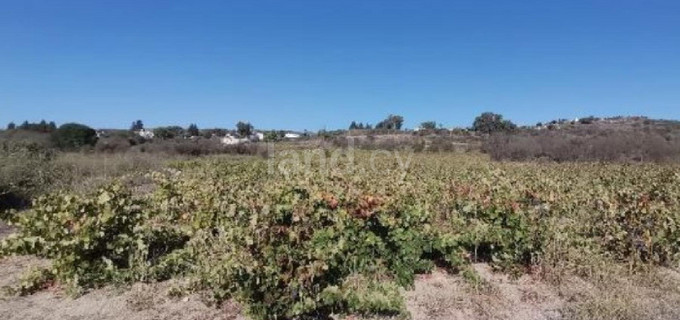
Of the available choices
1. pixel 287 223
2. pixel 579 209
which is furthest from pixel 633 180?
pixel 287 223

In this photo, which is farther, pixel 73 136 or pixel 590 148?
pixel 590 148

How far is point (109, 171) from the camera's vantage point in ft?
64.3

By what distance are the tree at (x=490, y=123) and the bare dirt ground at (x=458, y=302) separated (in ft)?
184

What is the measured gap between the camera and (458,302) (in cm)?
461

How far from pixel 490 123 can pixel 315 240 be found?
59.5 m

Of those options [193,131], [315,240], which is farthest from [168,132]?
[315,240]

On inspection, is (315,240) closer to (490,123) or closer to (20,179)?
(20,179)

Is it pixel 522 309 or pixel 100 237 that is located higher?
pixel 100 237

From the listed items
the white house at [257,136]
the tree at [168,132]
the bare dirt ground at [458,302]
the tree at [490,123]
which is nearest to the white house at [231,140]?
the white house at [257,136]

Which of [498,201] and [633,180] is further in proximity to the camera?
[633,180]

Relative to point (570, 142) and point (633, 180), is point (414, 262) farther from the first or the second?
point (570, 142)

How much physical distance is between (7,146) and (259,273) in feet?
45.4

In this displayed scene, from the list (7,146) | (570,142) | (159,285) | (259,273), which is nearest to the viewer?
(259,273)

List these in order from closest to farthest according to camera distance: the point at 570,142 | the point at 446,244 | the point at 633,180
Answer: the point at 446,244 < the point at 633,180 < the point at 570,142
